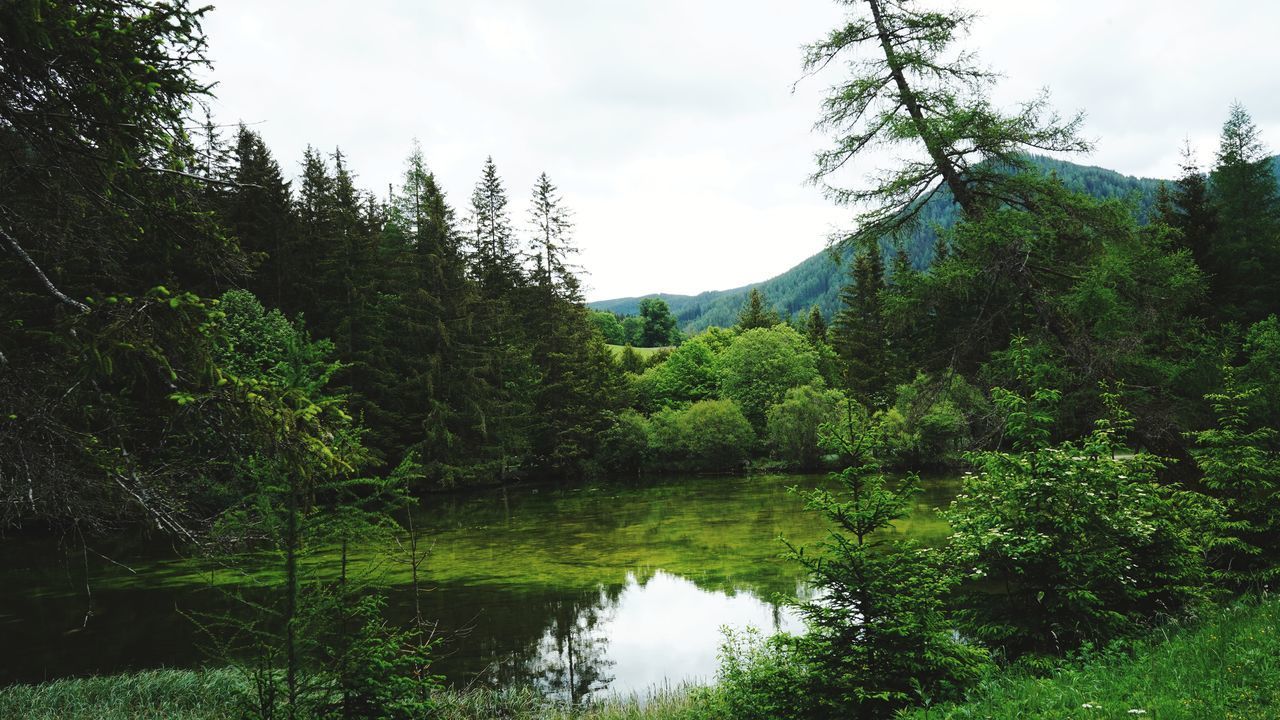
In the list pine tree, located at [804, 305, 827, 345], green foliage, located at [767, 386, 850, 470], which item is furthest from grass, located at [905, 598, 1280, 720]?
pine tree, located at [804, 305, 827, 345]

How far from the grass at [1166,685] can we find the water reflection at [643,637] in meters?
4.76

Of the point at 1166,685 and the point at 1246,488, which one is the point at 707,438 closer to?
the point at 1246,488

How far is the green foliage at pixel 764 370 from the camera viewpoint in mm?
46750

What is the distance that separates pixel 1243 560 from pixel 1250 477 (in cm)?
115

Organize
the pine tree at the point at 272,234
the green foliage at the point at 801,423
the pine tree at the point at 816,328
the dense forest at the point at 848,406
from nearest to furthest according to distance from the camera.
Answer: the dense forest at the point at 848,406
the pine tree at the point at 272,234
the green foliage at the point at 801,423
the pine tree at the point at 816,328

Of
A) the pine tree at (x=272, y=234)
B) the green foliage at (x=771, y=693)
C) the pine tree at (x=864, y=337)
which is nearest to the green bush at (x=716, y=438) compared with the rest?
the pine tree at (x=864, y=337)

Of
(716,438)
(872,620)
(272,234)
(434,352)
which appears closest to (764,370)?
(716,438)

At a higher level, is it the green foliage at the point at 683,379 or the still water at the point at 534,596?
the green foliage at the point at 683,379

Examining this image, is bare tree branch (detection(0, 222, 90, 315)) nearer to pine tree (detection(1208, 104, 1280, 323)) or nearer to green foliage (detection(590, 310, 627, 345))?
pine tree (detection(1208, 104, 1280, 323))

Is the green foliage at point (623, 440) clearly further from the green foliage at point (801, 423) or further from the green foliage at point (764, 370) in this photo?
the green foliage at point (764, 370)

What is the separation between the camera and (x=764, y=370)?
48156 millimetres

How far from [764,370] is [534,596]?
116 ft

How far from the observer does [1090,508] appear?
640 centimetres

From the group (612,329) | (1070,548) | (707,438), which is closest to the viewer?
(1070,548)
